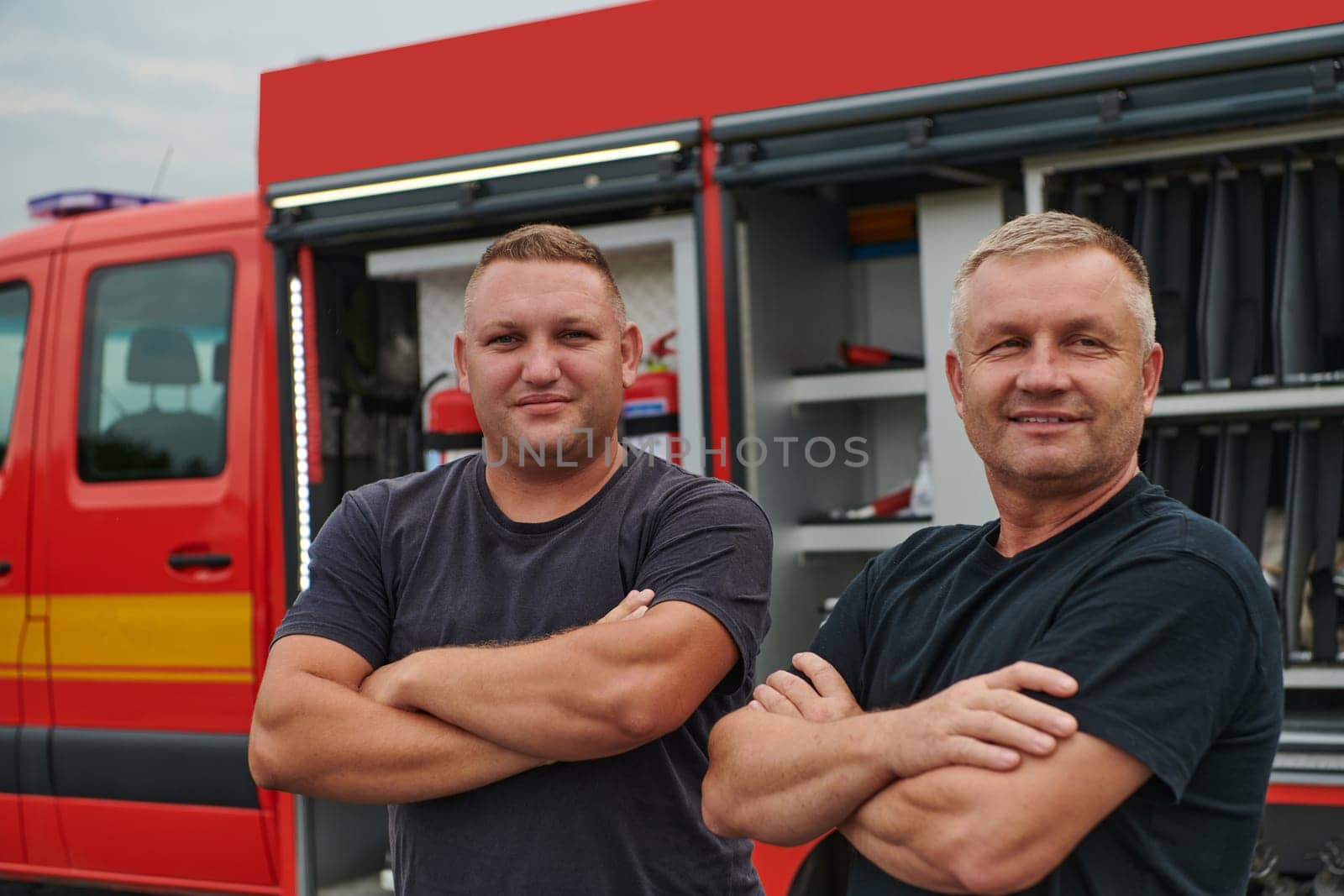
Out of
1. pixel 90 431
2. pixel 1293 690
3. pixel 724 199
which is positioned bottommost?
pixel 1293 690

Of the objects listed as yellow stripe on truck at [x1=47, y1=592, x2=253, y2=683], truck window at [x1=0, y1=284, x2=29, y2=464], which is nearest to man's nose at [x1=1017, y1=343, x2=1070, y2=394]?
yellow stripe on truck at [x1=47, y1=592, x2=253, y2=683]

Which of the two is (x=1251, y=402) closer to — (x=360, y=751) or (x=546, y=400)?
(x=546, y=400)

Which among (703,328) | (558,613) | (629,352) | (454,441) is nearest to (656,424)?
(703,328)

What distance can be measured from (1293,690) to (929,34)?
1.56 metres

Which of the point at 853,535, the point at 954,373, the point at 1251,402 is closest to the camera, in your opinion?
the point at 954,373

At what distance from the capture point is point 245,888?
4281 mm

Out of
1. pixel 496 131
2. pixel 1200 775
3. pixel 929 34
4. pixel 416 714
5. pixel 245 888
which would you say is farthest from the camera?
pixel 245 888

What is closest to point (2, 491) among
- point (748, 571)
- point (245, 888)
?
point (245, 888)

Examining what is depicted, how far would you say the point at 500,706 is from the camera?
1.91 meters

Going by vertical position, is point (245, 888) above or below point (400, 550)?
below

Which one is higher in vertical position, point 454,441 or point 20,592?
point 454,441

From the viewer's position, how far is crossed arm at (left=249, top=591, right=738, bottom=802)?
1.90 metres

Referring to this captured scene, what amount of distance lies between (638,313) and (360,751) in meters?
1.95

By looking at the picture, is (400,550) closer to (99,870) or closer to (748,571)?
(748,571)
